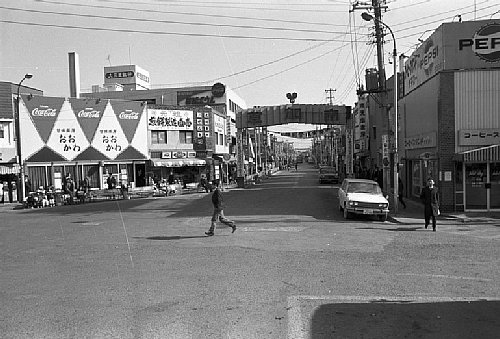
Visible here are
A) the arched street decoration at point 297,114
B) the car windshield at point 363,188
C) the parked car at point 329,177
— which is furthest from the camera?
the arched street decoration at point 297,114

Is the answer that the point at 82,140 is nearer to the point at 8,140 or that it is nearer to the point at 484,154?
the point at 8,140

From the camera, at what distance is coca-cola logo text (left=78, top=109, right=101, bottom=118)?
43062mm

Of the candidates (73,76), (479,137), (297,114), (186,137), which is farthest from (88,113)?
(479,137)

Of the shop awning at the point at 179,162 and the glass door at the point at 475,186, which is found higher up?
the shop awning at the point at 179,162

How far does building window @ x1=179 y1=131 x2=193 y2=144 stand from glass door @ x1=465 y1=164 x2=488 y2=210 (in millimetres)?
Result: 33327

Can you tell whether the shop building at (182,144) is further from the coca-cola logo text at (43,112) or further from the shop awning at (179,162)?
the coca-cola logo text at (43,112)

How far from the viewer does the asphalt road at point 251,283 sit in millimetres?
6879

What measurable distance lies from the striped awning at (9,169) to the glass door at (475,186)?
29356 mm

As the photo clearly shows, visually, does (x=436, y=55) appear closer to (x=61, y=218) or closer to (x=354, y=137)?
(x=61, y=218)

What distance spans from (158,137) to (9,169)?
15685 millimetres

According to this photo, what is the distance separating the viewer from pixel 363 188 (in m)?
22.4

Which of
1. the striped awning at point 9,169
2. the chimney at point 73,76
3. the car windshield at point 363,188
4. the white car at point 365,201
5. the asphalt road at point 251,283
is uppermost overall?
the chimney at point 73,76

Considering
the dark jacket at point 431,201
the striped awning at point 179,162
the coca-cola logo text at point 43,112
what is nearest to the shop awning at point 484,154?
the dark jacket at point 431,201

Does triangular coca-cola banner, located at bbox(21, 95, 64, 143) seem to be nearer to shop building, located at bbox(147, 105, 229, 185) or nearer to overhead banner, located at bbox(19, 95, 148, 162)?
overhead banner, located at bbox(19, 95, 148, 162)
